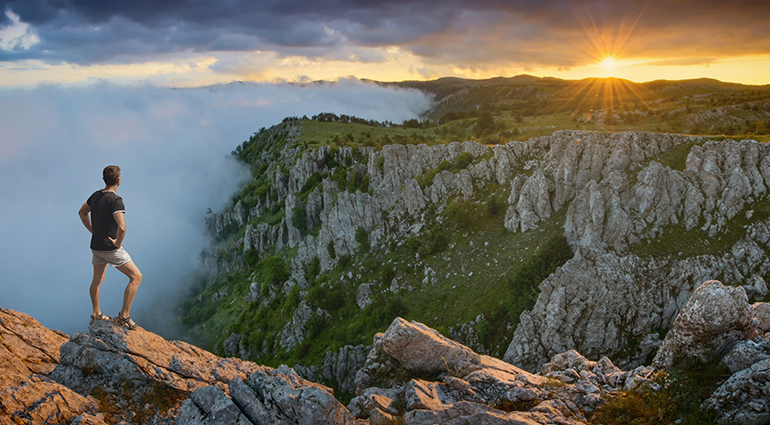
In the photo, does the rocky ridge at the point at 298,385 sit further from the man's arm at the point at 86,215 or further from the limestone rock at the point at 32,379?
the man's arm at the point at 86,215

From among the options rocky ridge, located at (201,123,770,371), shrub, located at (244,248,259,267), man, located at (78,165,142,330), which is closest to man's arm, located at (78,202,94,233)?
man, located at (78,165,142,330)

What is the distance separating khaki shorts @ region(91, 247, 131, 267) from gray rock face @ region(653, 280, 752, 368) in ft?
60.9

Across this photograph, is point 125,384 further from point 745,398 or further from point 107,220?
point 745,398

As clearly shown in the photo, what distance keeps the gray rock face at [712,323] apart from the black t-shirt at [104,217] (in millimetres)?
18796

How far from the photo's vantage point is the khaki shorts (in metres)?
11.1

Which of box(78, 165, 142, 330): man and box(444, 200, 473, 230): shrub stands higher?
box(78, 165, 142, 330): man

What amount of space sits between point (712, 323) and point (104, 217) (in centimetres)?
1956

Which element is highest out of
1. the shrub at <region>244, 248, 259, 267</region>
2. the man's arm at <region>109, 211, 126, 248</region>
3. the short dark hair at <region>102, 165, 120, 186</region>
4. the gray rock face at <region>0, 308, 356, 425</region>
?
the short dark hair at <region>102, 165, 120, 186</region>

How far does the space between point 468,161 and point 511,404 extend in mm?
34776

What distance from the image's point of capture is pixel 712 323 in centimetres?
1177

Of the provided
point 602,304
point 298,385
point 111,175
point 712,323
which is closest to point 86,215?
point 111,175

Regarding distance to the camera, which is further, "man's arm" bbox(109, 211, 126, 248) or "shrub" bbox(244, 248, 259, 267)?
"shrub" bbox(244, 248, 259, 267)

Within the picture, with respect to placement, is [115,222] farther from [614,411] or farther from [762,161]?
[762,161]

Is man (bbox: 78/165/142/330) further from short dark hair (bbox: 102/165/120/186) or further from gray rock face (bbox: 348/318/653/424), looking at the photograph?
gray rock face (bbox: 348/318/653/424)
